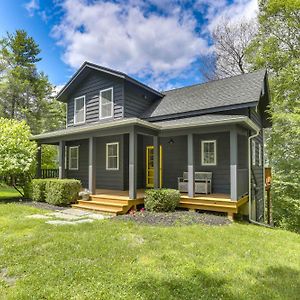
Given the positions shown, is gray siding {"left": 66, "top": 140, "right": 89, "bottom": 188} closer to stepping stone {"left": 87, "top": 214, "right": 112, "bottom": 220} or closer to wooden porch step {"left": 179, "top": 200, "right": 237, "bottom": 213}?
stepping stone {"left": 87, "top": 214, "right": 112, "bottom": 220}

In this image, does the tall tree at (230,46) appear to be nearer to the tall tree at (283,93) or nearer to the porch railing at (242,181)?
the tall tree at (283,93)

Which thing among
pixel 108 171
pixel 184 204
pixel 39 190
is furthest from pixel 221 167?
pixel 39 190

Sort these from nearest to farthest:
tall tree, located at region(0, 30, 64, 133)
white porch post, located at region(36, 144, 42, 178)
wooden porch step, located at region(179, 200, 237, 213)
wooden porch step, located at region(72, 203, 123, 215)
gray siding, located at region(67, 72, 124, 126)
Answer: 1. wooden porch step, located at region(179, 200, 237, 213)
2. wooden porch step, located at region(72, 203, 123, 215)
3. gray siding, located at region(67, 72, 124, 126)
4. white porch post, located at region(36, 144, 42, 178)
5. tall tree, located at region(0, 30, 64, 133)

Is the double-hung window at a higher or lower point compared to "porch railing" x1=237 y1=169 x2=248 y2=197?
higher

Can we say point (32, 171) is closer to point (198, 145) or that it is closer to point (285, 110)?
point (198, 145)

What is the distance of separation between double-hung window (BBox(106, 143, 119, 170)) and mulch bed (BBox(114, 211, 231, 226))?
3900 millimetres

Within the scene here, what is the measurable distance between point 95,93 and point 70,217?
6834 mm

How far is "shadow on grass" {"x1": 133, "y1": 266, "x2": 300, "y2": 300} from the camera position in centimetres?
305

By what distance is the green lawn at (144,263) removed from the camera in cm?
311

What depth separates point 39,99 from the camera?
898 inches

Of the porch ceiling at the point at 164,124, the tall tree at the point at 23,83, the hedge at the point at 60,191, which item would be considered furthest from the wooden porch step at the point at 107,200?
the tall tree at the point at 23,83

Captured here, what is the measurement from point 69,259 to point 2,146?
8.53 m

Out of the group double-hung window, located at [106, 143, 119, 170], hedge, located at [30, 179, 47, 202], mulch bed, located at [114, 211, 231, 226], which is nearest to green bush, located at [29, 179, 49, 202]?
hedge, located at [30, 179, 47, 202]

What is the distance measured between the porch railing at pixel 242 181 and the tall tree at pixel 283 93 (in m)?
3.22
